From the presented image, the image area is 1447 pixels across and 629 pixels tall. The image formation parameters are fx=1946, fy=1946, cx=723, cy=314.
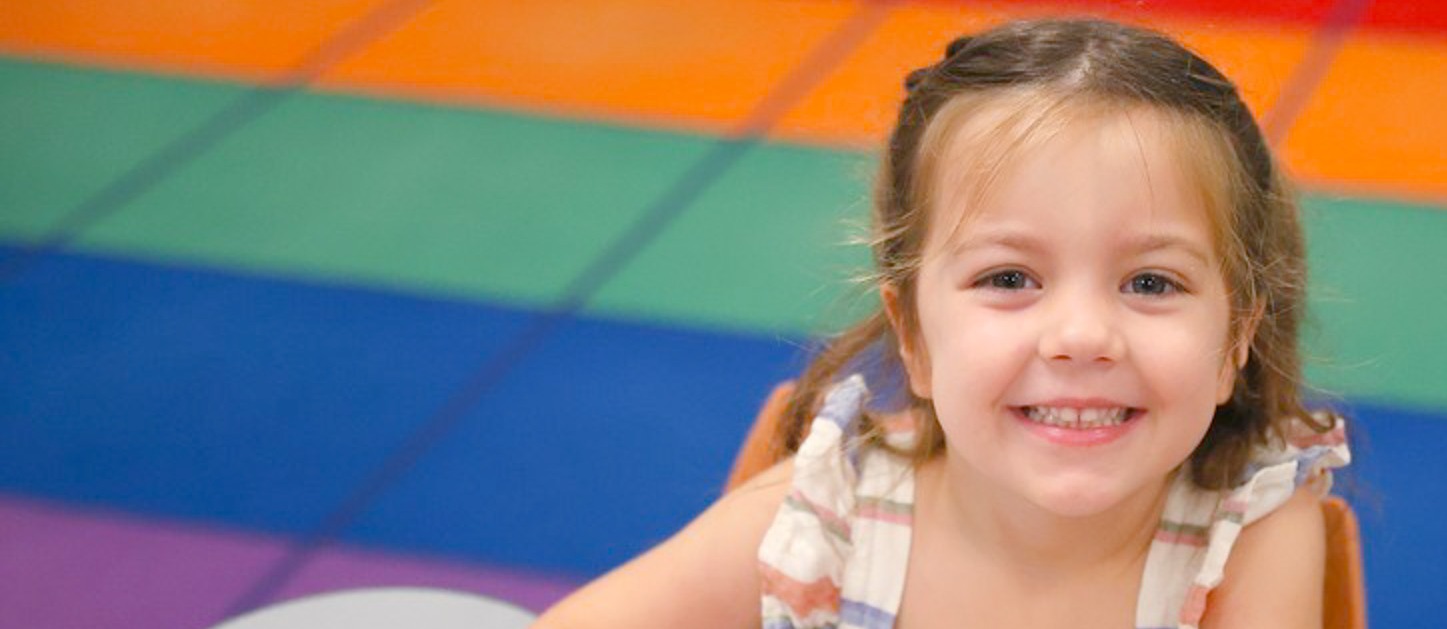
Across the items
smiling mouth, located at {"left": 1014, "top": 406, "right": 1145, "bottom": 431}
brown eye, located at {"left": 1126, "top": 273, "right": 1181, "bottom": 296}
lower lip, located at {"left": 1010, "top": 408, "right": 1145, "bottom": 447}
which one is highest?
brown eye, located at {"left": 1126, "top": 273, "right": 1181, "bottom": 296}

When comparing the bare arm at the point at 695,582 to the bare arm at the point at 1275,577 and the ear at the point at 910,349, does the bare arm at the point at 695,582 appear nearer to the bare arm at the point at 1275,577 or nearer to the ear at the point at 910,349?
the ear at the point at 910,349

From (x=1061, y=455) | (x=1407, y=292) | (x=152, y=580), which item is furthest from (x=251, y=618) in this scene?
(x=1407, y=292)

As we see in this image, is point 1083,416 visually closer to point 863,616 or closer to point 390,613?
point 863,616

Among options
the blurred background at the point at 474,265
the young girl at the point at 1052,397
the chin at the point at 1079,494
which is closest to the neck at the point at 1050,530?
the young girl at the point at 1052,397

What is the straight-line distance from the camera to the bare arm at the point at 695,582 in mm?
1155

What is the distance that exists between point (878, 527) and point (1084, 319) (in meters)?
0.28

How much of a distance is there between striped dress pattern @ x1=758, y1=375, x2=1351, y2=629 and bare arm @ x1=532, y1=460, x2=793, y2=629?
17 mm

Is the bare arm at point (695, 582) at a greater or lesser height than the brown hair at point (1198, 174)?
lesser

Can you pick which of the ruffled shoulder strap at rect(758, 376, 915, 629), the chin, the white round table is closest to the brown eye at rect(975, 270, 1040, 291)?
the chin

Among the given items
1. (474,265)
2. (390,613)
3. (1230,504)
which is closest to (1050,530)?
(1230,504)

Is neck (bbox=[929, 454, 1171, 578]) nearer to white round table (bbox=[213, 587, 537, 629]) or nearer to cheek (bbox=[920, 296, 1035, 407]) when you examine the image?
cheek (bbox=[920, 296, 1035, 407])

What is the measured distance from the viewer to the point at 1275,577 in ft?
3.68

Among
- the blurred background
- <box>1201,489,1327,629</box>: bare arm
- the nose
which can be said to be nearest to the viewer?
the nose

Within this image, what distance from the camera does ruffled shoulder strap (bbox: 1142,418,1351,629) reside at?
112cm
